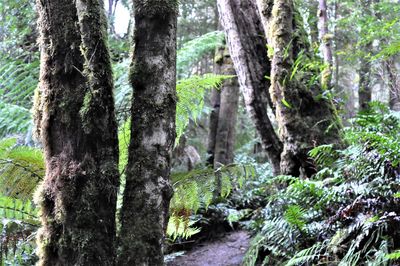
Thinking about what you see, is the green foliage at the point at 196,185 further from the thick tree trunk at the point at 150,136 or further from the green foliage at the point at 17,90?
Result: the green foliage at the point at 17,90

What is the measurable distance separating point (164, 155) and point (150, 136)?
111 mm

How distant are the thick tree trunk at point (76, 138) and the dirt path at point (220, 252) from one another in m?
2.93

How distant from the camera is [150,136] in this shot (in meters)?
1.90

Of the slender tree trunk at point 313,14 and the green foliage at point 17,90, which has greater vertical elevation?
the slender tree trunk at point 313,14

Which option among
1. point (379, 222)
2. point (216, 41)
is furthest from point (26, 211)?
point (216, 41)

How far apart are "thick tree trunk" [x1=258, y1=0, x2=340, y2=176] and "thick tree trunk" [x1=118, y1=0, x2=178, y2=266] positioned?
7.84 ft

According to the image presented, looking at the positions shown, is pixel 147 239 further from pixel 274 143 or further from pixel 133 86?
pixel 274 143

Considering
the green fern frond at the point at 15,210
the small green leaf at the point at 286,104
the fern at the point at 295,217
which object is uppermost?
the small green leaf at the point at 286,104

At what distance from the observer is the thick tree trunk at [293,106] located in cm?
418

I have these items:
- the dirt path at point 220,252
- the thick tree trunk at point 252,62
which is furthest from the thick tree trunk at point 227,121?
the thick tree trunk at point 252,62

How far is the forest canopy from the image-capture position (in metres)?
1.76

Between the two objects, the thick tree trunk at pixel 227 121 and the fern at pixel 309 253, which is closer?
the fern at pixel 309 253

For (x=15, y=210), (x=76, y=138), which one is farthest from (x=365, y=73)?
(x=76, y=138)

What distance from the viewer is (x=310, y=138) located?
164 inches
